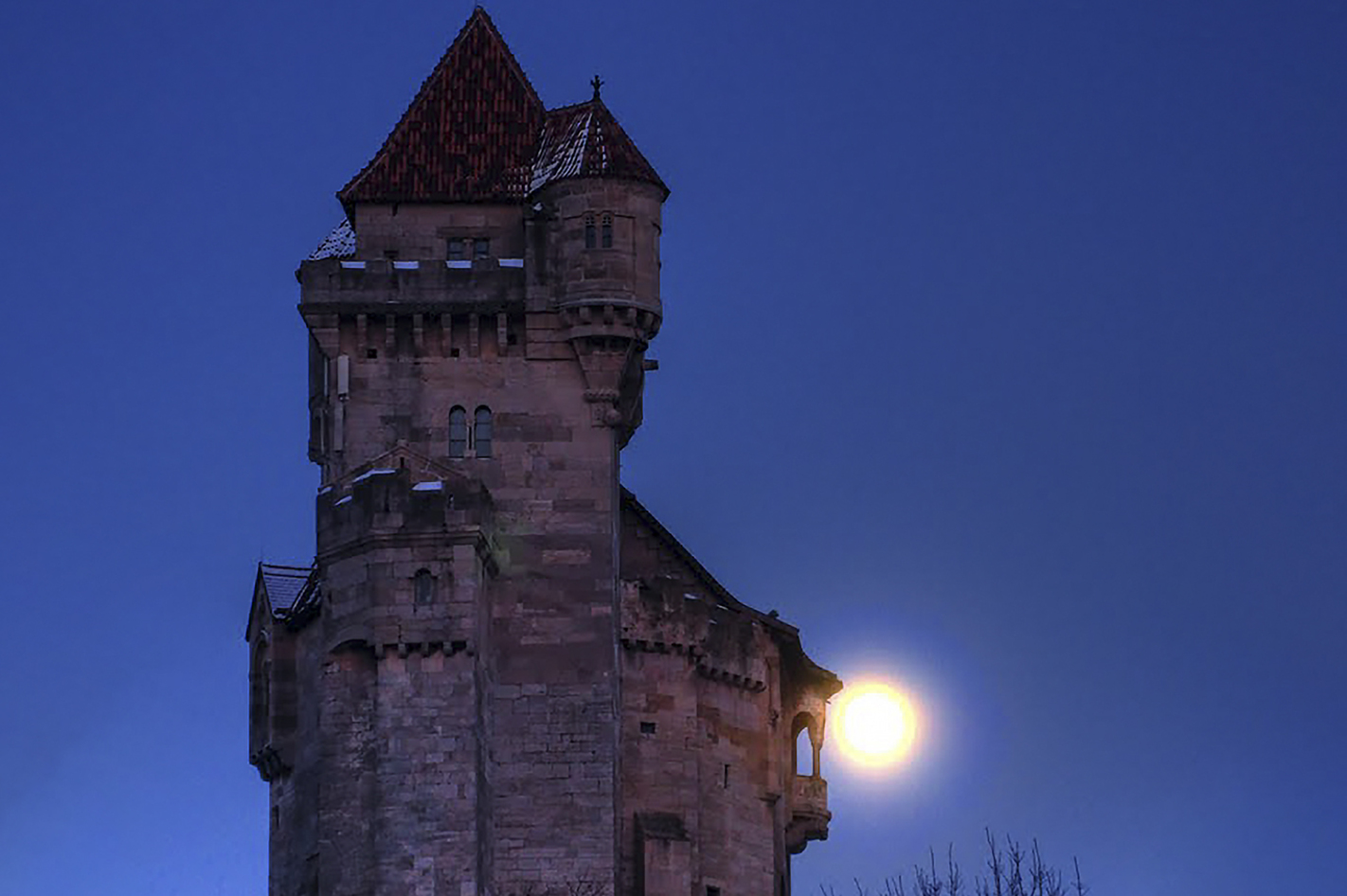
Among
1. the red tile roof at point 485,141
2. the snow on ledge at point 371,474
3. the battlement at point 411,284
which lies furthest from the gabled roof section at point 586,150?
the snow on ledge at point 371,474

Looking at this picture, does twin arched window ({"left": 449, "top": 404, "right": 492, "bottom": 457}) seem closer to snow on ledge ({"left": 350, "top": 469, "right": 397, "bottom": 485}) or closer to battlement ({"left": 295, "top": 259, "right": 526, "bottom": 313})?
battlement ({"left": 295, "top": 259, "right": 526, "bottom": 313})

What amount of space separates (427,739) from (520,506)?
9258mm

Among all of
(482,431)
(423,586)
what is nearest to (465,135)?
(482,431)

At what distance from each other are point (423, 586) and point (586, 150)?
15.3m

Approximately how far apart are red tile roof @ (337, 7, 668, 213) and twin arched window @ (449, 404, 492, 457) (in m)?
6.87

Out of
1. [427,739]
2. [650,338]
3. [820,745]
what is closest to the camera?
[427,739]

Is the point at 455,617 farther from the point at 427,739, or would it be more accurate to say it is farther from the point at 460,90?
the point at 460,90

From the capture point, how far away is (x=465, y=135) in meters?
133

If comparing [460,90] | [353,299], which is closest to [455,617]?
[353,299]

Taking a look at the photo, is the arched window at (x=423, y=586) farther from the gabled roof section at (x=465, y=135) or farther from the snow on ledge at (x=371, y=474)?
the gabled roof section at (x=465, y=135)

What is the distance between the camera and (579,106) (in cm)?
13350

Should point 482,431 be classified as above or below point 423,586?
above

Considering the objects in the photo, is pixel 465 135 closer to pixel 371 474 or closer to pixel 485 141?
pixel 485 141

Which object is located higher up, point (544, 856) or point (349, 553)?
point (349, 553)
